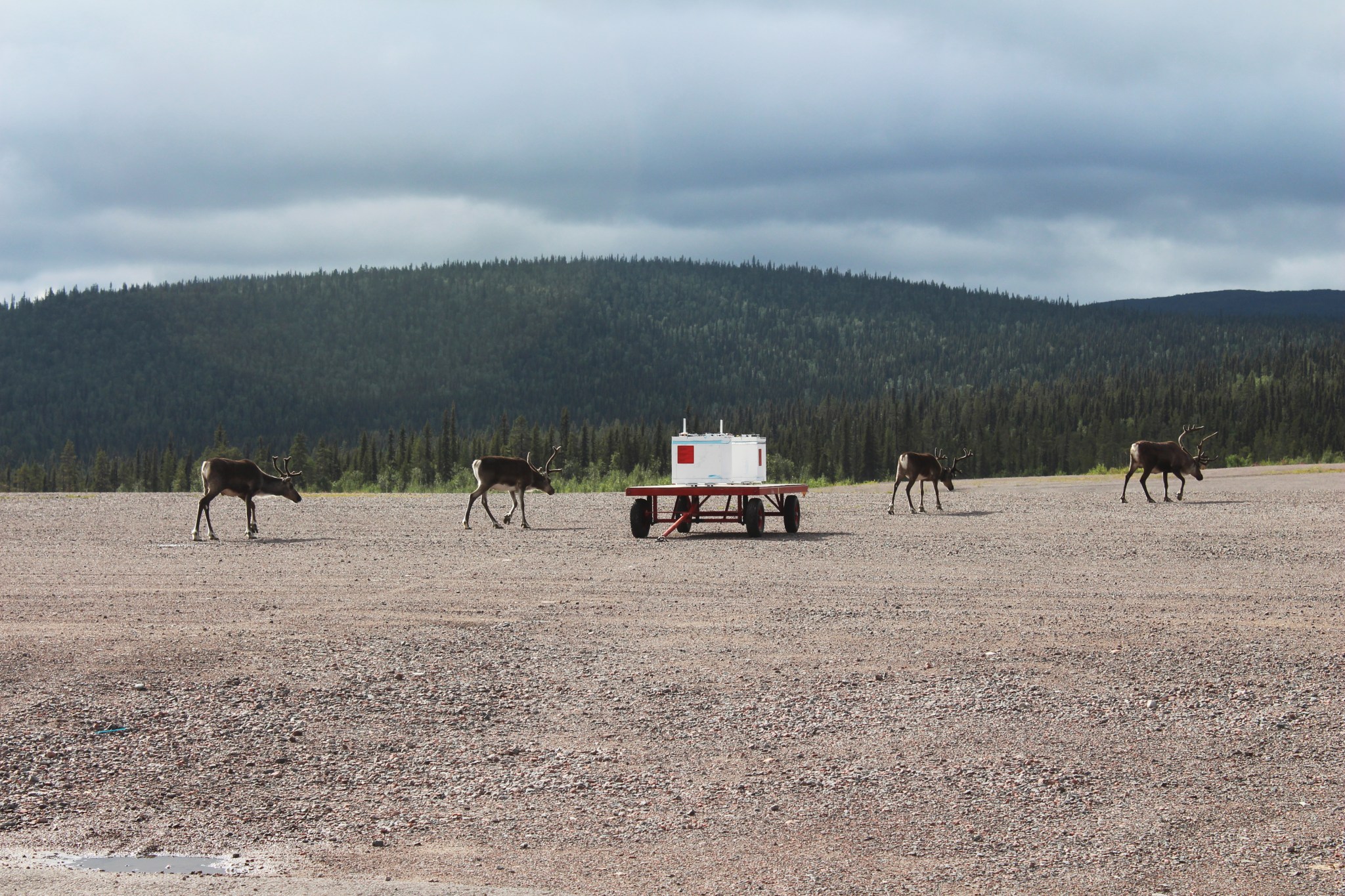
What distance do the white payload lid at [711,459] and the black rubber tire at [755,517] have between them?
0.48 metres

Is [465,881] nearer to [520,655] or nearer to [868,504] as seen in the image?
[520,655]

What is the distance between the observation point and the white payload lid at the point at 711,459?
2414cm

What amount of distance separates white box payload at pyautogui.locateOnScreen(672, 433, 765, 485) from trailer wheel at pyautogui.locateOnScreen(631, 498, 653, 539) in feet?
2.49

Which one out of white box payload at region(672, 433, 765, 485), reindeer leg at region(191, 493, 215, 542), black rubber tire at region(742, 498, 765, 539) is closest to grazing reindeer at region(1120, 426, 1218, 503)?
black rubber tire at region(742, 498, 765, 539)

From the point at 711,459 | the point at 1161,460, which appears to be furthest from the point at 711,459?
the point at 1161,460

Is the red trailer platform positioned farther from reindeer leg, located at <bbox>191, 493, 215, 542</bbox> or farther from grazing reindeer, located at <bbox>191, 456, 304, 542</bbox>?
reindeer leg, located at <bbox>191, 493, 215, 542</bbox>

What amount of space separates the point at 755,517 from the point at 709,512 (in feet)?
4.99

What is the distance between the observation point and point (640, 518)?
80.1 feet

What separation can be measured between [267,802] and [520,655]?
4167mm

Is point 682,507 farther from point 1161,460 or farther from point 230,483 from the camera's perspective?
point 1161,460

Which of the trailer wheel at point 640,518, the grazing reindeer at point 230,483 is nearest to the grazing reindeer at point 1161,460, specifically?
the trailer wheel at point 640,518

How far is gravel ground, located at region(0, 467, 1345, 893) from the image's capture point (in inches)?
241

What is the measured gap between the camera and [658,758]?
25.6 ft

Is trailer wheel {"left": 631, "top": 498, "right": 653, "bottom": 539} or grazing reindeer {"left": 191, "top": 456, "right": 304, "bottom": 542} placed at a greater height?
grazing reindeer {"left": 191, "top": 456, "right": 304, "bottom": 542}
